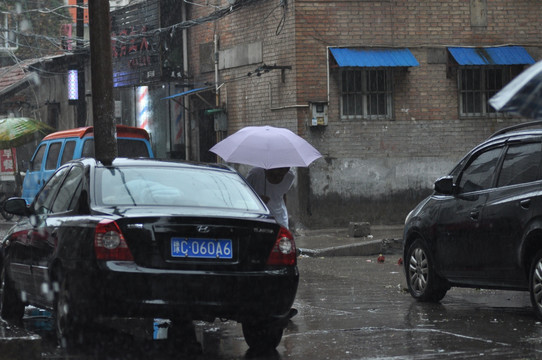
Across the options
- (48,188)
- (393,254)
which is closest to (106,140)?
(48,188)

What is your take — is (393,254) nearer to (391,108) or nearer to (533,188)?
(391,108)

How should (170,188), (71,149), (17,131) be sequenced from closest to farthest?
(170,188) → (71,149) → (17,131)

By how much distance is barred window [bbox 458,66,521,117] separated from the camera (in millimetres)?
20828

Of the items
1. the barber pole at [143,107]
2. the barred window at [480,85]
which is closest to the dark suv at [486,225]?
the barred window at [480,85]

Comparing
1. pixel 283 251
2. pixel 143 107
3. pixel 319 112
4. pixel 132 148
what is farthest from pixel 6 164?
pixel 283 251

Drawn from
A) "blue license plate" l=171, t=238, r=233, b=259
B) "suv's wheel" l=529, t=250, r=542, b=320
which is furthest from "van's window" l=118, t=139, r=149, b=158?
"blue license plate" l=171, t=238, r=233, b=259

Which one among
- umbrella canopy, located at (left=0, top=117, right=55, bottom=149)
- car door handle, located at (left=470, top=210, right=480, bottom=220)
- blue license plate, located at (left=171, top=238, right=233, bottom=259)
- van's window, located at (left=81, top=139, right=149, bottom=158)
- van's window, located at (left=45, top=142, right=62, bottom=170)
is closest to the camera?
blue license plate, located at (left=171, top=238, right=233, bottom=259)

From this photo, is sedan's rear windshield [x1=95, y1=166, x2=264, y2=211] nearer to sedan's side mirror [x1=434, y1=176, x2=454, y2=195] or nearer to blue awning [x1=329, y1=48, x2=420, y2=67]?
sedan's side mirror [x1=434, y1=176, x2=454, y2=195]

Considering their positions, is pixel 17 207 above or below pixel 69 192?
below

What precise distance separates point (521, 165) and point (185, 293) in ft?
12.1

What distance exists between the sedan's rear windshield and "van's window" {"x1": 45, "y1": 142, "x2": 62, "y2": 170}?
1104cm

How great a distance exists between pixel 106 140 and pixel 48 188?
426cm

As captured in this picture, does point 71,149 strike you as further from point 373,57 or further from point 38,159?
point 373,57

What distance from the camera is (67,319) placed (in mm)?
6926
